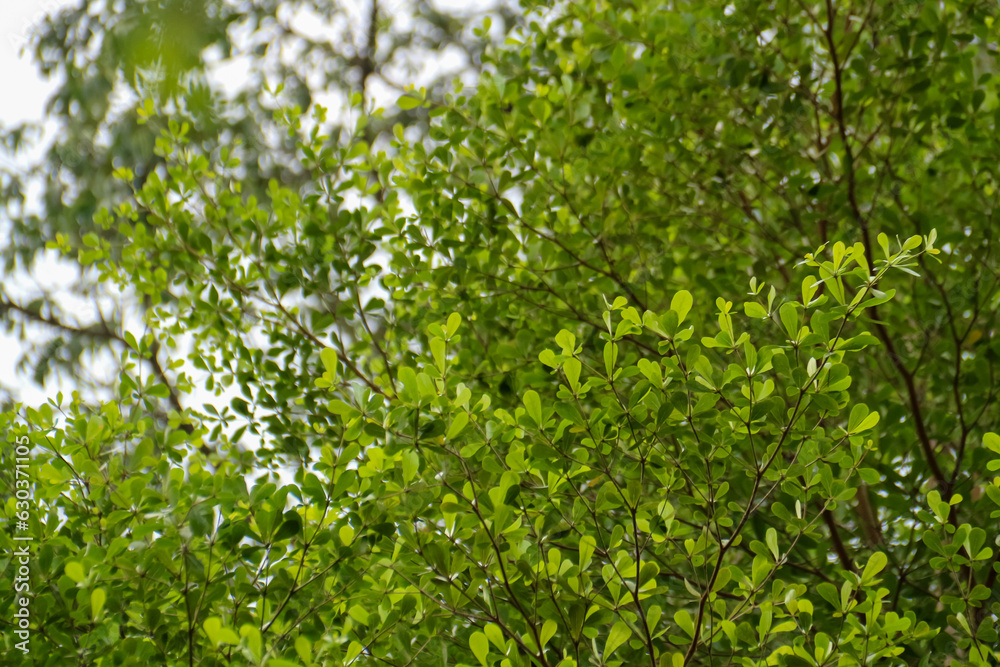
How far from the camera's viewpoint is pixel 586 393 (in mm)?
1369

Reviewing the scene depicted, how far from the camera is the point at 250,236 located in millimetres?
2449

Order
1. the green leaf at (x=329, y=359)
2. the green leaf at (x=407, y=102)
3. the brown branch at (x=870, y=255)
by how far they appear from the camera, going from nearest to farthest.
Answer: the green leaf at (x=329, y=359), the brown branch at (x=870, y=255), the green leaf at (x=407, y=102)

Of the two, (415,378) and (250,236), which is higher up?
(250,236)

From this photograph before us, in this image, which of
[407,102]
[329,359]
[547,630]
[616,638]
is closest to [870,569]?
[616,638]

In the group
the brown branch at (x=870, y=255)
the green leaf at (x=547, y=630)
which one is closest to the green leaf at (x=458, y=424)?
the green leaf at (x=547, y=630)

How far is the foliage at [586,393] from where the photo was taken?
4.31 feet

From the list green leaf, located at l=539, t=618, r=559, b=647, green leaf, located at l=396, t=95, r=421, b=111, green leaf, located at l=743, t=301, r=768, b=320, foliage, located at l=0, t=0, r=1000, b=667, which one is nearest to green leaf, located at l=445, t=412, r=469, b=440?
foliage, located at l=0, t=0, r=1000, b=667

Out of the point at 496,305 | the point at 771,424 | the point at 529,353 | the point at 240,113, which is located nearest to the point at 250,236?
the point at 496,305

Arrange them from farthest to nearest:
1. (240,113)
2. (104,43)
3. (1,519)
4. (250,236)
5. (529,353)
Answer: (240,113) < (250,236) < (529,353) < (1,519) < (104,43)

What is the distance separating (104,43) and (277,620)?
4.00 feet

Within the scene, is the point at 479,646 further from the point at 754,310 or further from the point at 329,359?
the point at 754,310

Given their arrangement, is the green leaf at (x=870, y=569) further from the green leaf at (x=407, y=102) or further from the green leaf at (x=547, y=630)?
the green leaf at (x=407, y=102)

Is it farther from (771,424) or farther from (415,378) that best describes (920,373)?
(415,378)

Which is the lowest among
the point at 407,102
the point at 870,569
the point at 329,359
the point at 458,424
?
the point at 870,569
